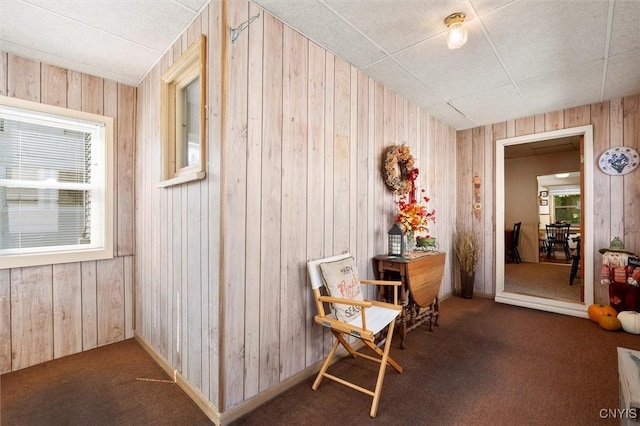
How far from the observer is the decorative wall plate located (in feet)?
10.1

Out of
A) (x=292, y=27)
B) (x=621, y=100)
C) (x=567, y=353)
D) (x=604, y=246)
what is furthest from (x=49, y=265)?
(x=621, y=100)

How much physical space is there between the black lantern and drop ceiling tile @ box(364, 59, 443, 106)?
140 centimetres

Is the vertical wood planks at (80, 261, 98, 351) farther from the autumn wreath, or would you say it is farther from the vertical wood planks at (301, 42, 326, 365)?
the autumn wreath

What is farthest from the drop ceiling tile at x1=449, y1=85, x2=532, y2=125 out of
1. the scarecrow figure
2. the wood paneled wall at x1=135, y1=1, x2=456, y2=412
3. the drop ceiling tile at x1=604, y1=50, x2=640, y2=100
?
the scarecrow figure

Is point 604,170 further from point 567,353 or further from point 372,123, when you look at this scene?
point 372,123

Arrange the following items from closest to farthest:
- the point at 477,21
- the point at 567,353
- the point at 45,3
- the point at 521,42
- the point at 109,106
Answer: the point at 45,3, the point at 477,21, the point at 521,42, the point at 567,353, the point at 109,106

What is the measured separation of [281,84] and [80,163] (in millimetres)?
2035

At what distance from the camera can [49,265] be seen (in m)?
2.36

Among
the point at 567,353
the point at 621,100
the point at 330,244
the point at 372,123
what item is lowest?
the point at 567,353

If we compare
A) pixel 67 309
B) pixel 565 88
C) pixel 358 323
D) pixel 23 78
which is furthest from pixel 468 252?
pixel 23 78

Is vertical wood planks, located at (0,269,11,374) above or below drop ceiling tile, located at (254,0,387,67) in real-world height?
below

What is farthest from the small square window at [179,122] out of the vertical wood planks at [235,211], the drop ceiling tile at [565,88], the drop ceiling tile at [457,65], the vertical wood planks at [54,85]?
the drop ceiling tile at [565,88]

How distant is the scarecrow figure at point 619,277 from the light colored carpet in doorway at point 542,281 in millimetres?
649

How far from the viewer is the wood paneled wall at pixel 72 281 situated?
221 cm
